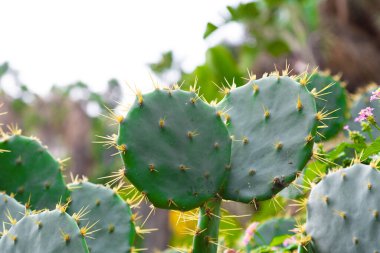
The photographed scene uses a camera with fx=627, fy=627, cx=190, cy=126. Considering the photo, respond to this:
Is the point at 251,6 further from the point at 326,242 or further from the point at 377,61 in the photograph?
the point at 326,242

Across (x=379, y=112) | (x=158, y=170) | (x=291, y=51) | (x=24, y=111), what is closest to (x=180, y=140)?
(x=158, y=170)

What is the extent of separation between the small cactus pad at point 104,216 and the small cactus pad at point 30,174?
0.25 ft

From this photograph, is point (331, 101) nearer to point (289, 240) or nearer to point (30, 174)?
point (289, 240)

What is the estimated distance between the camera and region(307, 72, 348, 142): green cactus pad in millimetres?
2588

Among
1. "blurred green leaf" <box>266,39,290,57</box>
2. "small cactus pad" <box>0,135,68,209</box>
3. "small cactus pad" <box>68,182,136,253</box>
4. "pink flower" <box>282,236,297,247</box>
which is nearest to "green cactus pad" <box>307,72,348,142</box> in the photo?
"pink flower" <box>282,236,297,247</box>

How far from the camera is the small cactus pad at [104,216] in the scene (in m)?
2.03

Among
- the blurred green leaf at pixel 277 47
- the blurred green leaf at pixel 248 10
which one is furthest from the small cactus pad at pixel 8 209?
the blurred green leaf at pixel 277 47

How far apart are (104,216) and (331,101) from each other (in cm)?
113

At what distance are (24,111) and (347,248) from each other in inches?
635

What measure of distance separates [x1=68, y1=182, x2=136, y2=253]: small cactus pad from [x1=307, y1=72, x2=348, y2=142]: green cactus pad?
934 mm

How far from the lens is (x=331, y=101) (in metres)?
2.67

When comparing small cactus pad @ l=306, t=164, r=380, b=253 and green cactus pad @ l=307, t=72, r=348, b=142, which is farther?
green cactus pad @ l=307, t=72, r=348, b=142

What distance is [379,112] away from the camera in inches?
87.0

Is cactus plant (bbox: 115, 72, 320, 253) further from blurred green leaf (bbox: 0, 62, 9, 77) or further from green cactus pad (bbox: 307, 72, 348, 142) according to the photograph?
blurred green leaf (bbox: 0, 62, 9, 77)
